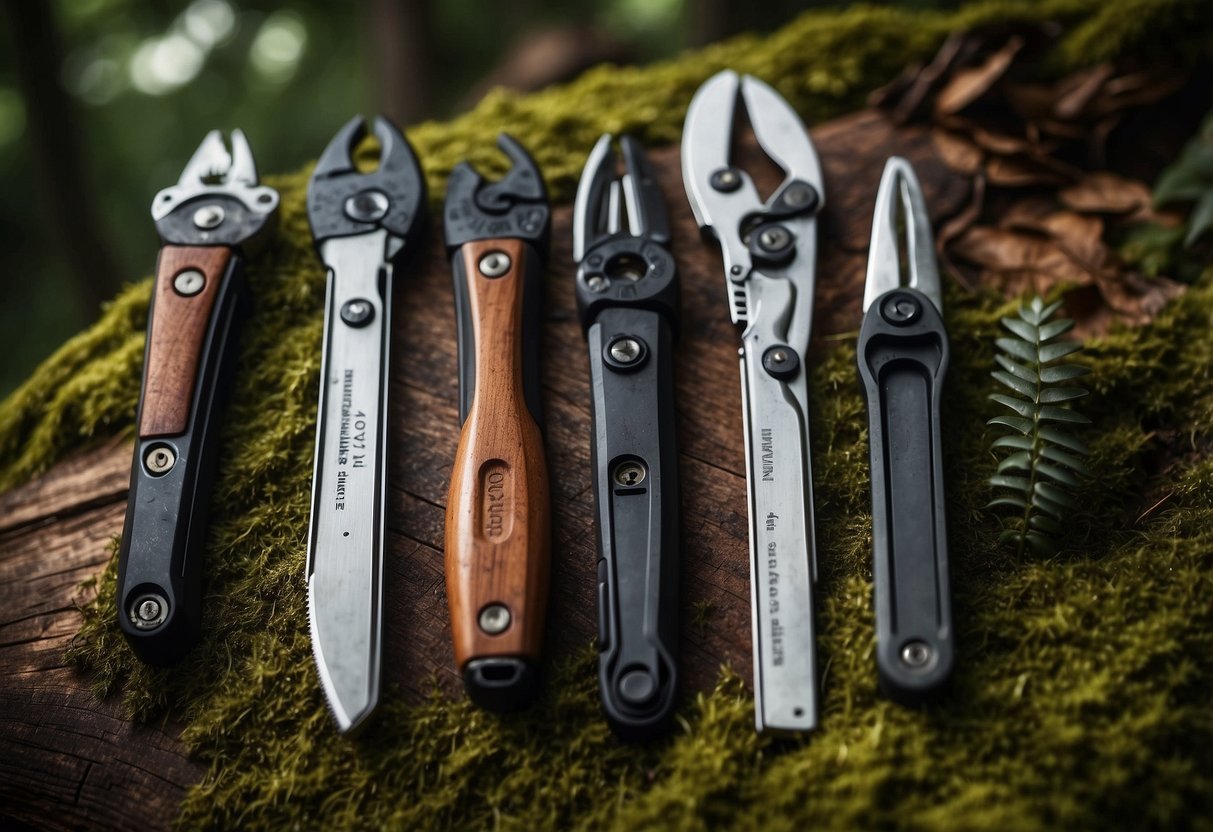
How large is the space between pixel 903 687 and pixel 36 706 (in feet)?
6.43

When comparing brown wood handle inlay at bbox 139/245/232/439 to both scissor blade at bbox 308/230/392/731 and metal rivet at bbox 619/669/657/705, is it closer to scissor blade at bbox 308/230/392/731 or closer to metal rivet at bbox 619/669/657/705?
scissor blade at bbox 308/230/392/731

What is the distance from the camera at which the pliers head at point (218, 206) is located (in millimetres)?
2723

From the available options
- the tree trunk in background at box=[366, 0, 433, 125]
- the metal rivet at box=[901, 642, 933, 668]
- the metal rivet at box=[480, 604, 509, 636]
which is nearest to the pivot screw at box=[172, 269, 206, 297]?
the metal rivet at box=[480, 604, 509, 636]

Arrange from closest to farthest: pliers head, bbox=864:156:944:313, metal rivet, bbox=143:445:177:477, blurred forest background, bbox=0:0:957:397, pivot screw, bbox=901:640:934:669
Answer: pivot screw, bbox=901:640:934:669, metal rivet, bbox=143:445:177:477, pliers head, bbox=864:156:944:313, blurred forest background, bbox=0:0:957:397

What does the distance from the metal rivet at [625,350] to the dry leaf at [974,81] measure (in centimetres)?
155

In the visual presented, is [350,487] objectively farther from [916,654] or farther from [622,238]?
[916,654]

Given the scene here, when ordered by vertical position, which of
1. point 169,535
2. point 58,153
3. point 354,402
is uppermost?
point 58,153

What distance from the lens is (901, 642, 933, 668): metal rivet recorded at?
1956mm

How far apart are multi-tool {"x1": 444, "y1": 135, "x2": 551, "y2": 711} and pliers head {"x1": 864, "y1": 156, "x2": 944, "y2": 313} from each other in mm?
898

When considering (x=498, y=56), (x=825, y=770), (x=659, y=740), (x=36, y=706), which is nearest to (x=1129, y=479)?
(x=825, y=770)

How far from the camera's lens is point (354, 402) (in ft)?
8.05

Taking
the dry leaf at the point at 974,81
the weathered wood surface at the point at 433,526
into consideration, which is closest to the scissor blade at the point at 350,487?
the weathered wood surface at the point at 433,526

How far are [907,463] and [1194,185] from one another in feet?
4.86

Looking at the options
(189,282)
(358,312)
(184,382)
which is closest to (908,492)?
(358,312)
